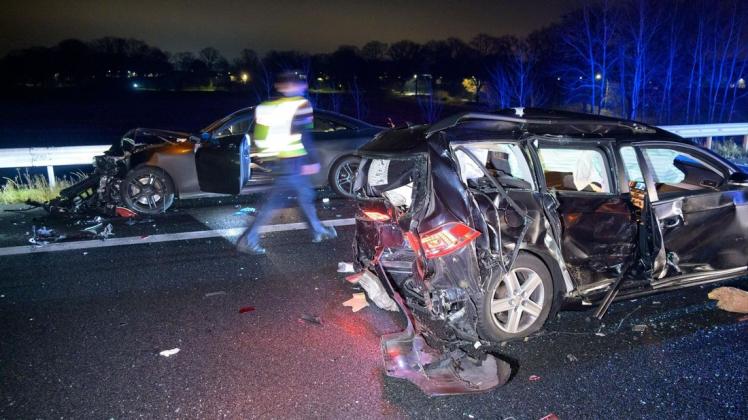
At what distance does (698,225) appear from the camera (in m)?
4.53

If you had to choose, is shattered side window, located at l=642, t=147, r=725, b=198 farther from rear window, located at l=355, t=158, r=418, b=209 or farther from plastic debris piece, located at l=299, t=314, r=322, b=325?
plastic debris piece, located at l=299, t=314, r=322, b=325

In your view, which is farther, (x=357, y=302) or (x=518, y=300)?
(x=357, y=302)

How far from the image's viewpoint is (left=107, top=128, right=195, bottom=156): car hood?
827 centimetres

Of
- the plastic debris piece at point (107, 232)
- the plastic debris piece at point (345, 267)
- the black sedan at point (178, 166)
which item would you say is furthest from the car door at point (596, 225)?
the plastic debris piece at point (107, 232)

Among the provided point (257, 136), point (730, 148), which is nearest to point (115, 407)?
point (257, 136)

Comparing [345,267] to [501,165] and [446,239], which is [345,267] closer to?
[501,165]

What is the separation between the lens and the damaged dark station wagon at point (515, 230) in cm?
365

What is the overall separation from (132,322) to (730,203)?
17.1ft

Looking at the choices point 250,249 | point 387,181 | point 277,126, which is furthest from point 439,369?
point 277,126

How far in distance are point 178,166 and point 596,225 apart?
635cm

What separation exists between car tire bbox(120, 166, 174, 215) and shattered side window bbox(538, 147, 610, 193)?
18.9 feet

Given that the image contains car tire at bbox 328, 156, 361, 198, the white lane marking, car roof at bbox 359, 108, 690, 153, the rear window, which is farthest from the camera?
car tire at bbox 328, 156, 361, 198

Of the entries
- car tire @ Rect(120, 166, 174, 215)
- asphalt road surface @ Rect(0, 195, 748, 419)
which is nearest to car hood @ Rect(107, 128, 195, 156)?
car tire @ Rect(120, 166, 174, 215)

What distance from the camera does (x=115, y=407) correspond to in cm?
324
